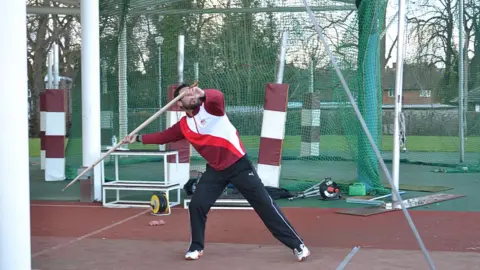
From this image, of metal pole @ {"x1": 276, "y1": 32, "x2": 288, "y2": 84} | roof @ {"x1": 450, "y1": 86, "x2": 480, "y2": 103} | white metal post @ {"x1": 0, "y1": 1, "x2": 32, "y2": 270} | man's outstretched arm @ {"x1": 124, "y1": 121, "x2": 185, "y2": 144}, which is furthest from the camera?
roof @ {"x1": 450, "y1": 86, "x2": 480, "y2": 103}

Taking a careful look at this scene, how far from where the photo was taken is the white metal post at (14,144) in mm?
3939

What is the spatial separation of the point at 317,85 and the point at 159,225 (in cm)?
505

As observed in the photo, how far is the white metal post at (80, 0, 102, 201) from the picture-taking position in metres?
10.0

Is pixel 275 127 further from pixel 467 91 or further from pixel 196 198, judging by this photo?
pixel 467 91

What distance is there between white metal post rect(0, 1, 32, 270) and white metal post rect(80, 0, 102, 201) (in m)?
6.00

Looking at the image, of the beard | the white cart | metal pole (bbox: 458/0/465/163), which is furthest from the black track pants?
metal pole (bbox: 458/0/465/163)

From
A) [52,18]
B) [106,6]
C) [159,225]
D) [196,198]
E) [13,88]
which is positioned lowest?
[159,225]

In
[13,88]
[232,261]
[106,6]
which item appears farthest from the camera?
[106,6]

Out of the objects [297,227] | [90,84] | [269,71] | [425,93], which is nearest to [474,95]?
[425,93]

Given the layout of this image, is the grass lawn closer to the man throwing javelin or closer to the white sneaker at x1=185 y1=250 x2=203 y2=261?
the man throwing javelin

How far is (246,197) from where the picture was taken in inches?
242

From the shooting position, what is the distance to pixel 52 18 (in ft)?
97.2

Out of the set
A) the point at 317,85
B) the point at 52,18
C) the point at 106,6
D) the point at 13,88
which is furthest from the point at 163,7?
the point at 52,18

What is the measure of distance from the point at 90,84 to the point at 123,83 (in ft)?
8.36
